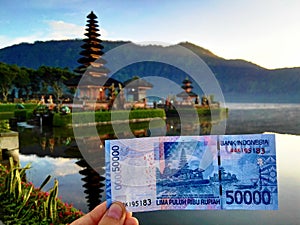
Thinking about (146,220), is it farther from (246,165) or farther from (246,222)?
(246,165)

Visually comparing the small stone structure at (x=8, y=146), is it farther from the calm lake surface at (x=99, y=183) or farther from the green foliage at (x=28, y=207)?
the green foliage at (x=28, y=207)

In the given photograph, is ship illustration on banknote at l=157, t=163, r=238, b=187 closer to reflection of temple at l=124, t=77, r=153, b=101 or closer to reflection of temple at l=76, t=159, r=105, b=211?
reflection of temple at l=76, t=159, r=105, b=211

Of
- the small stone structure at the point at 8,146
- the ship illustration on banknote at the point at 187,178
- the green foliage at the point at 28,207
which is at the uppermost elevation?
the ship illustration on banknote at the point at 187,178

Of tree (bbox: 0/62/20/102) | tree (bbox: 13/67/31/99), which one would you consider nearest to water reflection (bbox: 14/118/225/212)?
tree (bbox: 0/62/20/102)

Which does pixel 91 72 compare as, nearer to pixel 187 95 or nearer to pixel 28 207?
pixel 187 95

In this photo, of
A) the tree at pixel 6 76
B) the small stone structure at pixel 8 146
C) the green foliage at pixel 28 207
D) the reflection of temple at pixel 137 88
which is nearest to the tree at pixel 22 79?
the tree at pixel 6 76

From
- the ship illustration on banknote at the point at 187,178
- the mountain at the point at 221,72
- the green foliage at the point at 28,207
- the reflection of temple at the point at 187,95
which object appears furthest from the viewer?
Result: the mountain at the point at 221,72
